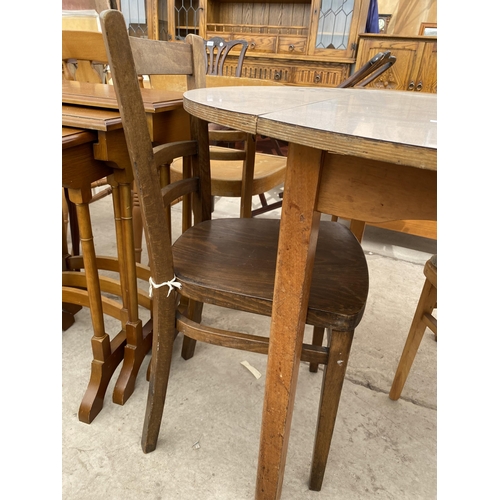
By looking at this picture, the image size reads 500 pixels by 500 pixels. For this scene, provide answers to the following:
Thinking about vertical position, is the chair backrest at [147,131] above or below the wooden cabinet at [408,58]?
below

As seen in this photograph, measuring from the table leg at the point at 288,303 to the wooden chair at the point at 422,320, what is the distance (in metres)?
0.54

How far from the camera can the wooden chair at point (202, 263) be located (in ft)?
2.31

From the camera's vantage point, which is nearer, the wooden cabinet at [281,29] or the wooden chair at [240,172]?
the wooden chair at [240,172]

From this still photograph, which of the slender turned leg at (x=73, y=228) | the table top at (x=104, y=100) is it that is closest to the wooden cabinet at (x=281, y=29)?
the slender turned leg at (x=73, y=228)

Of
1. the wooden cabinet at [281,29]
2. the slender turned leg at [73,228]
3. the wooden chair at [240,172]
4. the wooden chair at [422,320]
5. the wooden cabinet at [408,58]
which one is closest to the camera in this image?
the wooden chair at [422,320]

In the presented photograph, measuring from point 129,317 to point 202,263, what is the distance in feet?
1.40

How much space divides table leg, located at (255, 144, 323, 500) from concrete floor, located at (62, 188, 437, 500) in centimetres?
21

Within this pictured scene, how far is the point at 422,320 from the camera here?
3.65 feet

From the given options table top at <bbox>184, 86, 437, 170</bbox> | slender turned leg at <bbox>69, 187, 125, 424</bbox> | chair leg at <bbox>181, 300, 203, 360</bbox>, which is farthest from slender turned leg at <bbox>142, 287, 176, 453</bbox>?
table top at <bbox>184, 86, 437, 170</bbox>

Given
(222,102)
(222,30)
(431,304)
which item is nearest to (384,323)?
Answer: (431,304)

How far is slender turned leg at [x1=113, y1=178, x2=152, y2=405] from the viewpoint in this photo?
3.49ft

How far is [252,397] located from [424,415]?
56 cm

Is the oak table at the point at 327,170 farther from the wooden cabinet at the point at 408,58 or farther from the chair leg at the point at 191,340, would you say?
the wooden cabinet at the point at 408,58

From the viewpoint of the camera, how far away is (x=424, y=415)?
1199 mm
